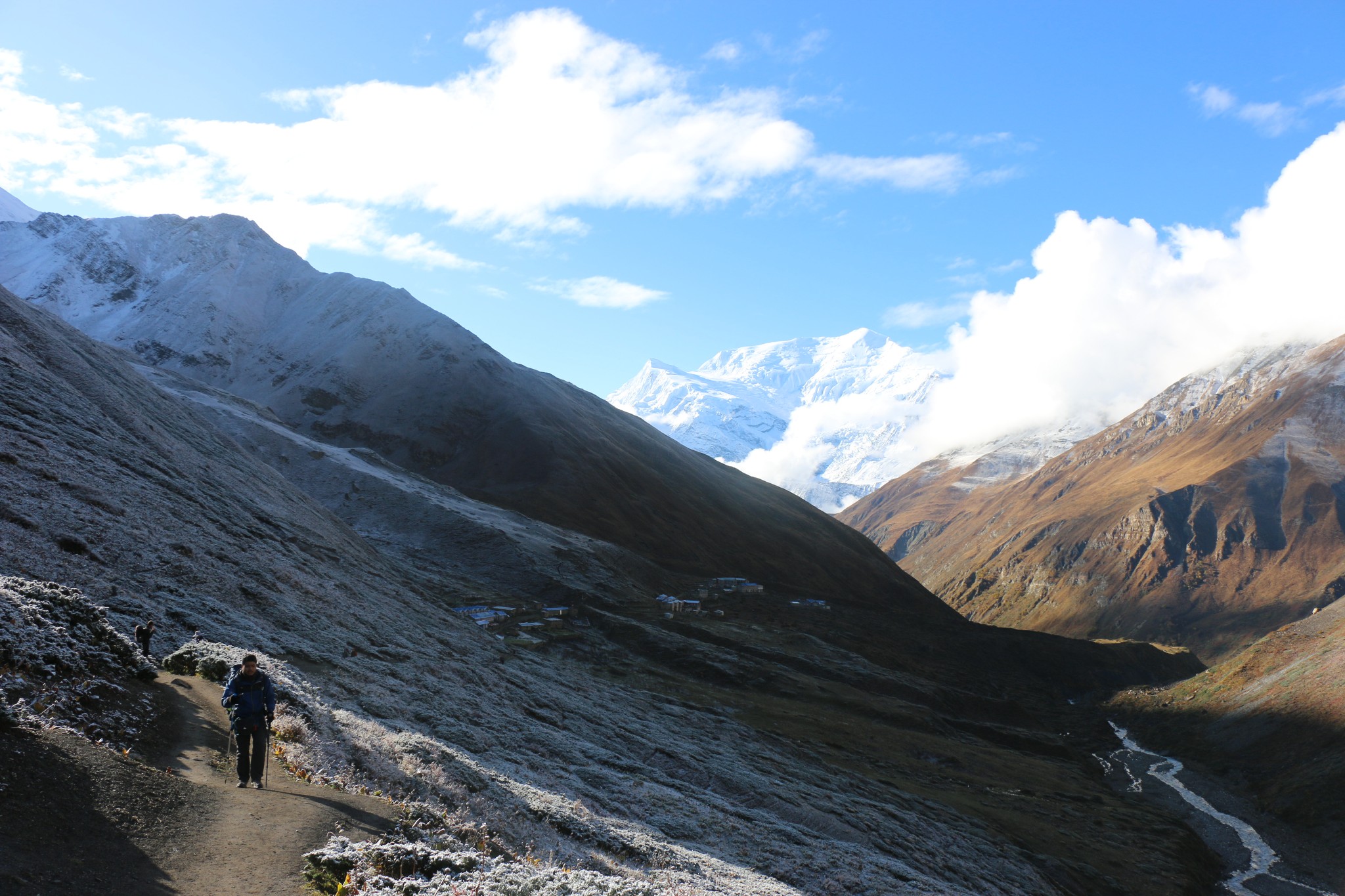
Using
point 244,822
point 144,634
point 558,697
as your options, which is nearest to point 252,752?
point 244,822

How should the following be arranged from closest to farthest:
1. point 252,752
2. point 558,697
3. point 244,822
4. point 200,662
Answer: point 244,822, point 252,752, point 200,662, point 558,697

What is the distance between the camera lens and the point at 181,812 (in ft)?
50.7

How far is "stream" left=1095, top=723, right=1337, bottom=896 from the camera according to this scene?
64.9m

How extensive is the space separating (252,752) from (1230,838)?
88.4 metres

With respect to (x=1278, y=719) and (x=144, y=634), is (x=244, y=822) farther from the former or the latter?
(x=1278, y=719)

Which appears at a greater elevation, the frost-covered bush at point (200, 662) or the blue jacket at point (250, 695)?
the blue jacket at point (250, 695)

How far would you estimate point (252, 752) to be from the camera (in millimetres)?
17922

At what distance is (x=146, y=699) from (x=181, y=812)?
5.27 meters

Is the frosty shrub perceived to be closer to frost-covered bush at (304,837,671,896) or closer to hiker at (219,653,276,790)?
hiker at (219,653,276,790)

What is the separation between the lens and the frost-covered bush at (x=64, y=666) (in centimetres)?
1684

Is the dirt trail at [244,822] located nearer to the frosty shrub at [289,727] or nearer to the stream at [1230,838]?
the frosty shrub at [289,727]

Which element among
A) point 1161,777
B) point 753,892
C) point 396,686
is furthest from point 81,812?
point 1161,777

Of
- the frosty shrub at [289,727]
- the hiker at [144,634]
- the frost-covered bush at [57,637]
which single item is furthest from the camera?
the hiker at [144,634]

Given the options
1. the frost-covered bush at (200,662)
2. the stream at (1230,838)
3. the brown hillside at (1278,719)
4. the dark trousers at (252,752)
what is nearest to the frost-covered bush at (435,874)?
the dark trousers at (252,752)
